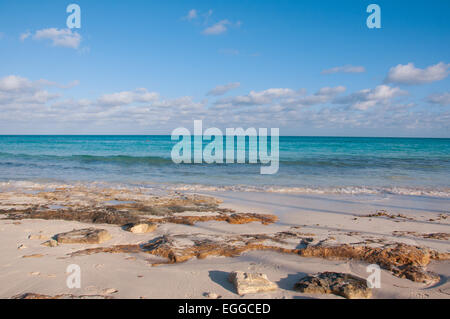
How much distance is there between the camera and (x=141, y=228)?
570 centimetres

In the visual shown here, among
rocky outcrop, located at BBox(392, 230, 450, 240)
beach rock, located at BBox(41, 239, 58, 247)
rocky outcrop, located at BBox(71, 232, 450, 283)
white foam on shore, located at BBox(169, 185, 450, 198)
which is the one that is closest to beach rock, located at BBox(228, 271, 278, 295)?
rocky outcrop, located at BBox(71, 232, 450, 283)

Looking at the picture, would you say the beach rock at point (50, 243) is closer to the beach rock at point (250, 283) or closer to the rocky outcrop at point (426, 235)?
the beach rock at point (250, 283)

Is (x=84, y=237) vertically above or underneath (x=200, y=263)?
above

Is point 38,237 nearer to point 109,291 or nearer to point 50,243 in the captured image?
point 50,243

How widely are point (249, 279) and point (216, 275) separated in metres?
0.60

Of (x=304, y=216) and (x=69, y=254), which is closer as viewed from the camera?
(x=69, y=254)

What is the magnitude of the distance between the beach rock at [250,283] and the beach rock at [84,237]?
2757mm

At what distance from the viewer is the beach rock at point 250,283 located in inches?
129

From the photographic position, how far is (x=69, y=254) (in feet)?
14.5

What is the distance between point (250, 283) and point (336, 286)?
101cm

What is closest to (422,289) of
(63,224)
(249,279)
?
(249,279)

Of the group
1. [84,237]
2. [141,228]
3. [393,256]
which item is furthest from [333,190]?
[84,237]

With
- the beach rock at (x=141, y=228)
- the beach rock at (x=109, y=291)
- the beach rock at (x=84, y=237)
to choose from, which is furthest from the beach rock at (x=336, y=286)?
the beach rock at (x=84, y=237)
